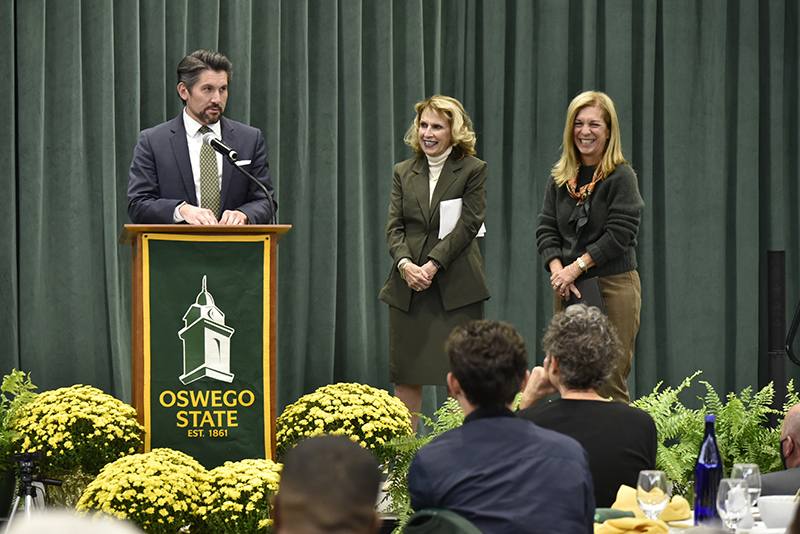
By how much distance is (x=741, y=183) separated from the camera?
6.27m

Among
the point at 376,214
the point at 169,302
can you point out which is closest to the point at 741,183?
the point at 376,214

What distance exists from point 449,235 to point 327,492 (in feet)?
10.3

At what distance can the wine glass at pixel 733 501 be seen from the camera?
81.3 inches

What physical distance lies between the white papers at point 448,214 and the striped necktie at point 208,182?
102cm

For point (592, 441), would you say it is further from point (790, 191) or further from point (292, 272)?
point (790, 191)

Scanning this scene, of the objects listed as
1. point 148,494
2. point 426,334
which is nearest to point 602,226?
point 426,334

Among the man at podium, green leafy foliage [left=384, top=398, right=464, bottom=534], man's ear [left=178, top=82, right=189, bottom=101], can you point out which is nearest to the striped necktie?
the man at podium

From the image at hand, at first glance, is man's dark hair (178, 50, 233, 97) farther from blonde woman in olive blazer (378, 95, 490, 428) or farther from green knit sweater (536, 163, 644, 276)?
green knit sweater (536, 163, 644, 276)

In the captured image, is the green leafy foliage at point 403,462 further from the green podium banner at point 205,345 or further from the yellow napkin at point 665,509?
the yellow napkin at point 665,509

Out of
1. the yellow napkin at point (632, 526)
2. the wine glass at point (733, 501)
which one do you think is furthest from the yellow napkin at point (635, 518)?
the wine glass at point (733, 501)

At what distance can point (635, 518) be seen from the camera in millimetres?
2074

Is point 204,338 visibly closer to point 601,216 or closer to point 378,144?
point 601,216

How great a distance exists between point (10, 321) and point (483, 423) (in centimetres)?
372

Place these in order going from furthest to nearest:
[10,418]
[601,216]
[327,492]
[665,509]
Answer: [601,216] → [10,418] → [665,509] → [327,492]
